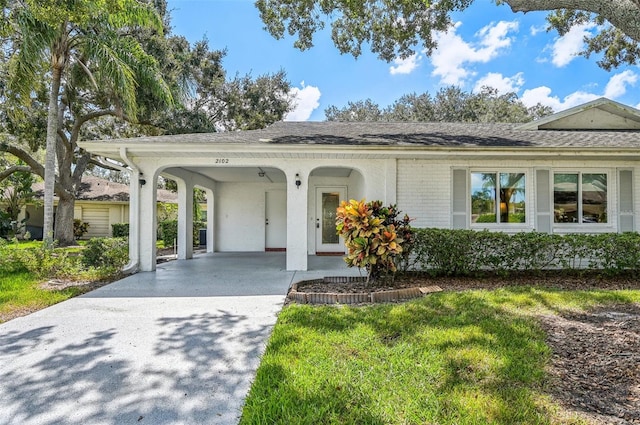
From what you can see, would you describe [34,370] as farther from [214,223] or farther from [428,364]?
[214,223]

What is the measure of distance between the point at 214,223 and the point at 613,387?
12162 mm

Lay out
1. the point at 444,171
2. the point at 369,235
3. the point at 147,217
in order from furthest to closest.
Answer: the point at 444,171
the point at 147,217
the point at 369,235

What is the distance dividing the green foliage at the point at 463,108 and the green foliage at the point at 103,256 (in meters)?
26.9

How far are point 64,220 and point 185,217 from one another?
33.0ft

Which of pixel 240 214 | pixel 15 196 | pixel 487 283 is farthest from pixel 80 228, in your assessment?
Result: pixel 487 283

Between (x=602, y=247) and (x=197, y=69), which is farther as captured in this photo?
(x=197, y=69)

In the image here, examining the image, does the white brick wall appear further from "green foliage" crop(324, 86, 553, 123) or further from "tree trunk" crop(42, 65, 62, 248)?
"green foliage" crop(324, 86, 553, 123)

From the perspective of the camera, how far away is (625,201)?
8.57 meters

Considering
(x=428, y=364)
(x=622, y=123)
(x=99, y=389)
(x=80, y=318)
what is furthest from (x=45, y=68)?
(x=622, y=123)

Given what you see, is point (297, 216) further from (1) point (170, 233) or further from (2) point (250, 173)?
(1) point (170, 233)

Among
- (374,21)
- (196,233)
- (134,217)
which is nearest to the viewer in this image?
(134,217)

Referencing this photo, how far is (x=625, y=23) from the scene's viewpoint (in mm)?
4070

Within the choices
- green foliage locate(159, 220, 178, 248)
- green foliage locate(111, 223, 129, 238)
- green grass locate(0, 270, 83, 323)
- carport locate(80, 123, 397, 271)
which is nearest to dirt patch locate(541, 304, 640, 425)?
carport locate(80, 123, 397, 271)

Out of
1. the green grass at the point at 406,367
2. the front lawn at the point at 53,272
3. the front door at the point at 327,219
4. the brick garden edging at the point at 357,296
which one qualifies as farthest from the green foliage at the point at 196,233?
the green grass at the point at 406,367
